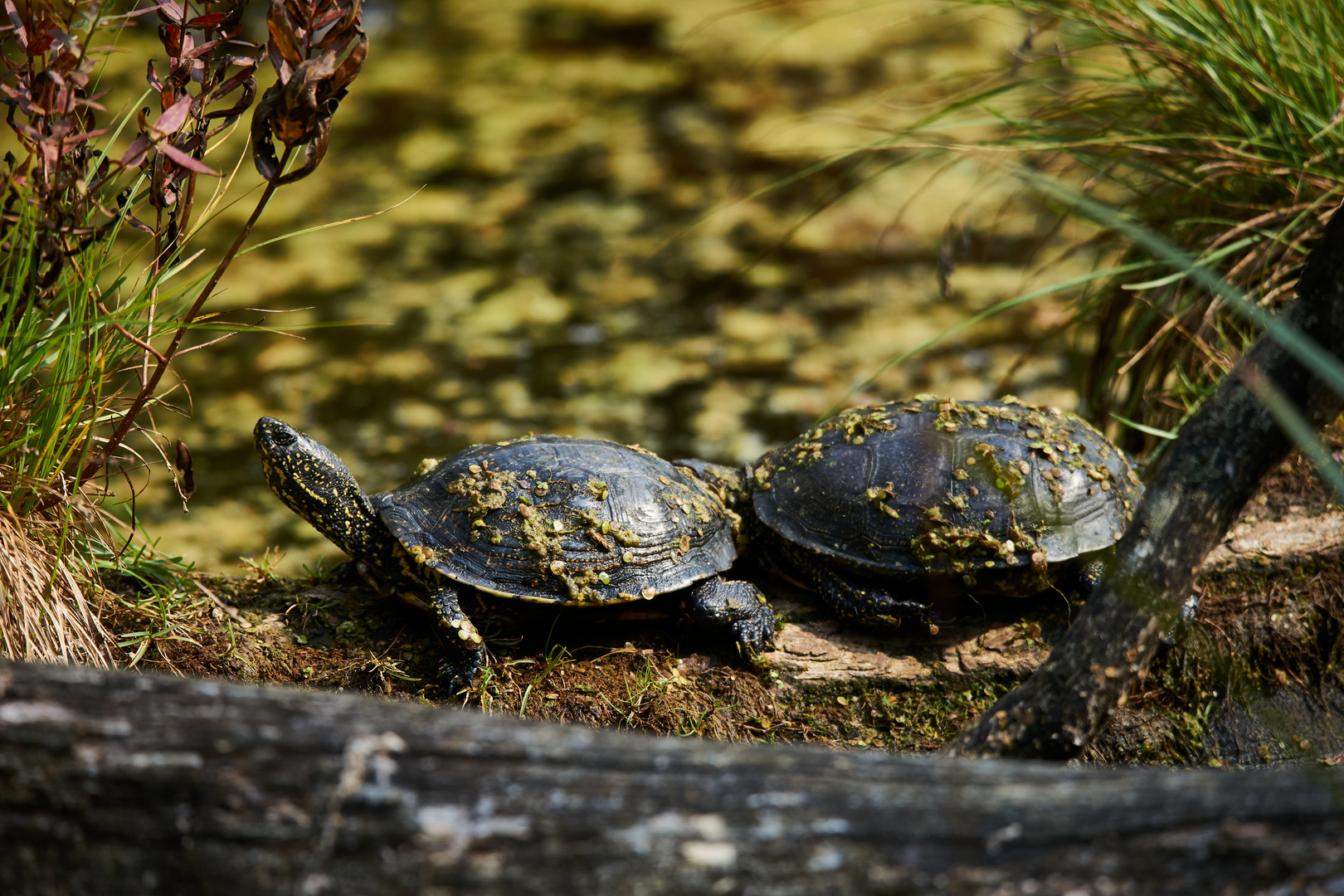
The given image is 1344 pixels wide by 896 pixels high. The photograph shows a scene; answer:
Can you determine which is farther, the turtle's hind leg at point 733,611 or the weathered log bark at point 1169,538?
the turtle's hind leg at point 733,611

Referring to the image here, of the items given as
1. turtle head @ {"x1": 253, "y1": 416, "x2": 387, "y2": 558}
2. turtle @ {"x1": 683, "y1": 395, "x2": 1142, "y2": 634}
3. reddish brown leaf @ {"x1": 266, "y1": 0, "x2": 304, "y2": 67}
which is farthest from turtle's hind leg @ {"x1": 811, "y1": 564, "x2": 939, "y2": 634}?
reddish brown leaf @ {"x1": 266, "y1": 0, "x2": 304, "y2": 67}

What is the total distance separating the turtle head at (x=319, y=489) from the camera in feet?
7.87

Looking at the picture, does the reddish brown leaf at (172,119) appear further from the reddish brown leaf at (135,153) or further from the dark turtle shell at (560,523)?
the dark turtle shell at (560,523)

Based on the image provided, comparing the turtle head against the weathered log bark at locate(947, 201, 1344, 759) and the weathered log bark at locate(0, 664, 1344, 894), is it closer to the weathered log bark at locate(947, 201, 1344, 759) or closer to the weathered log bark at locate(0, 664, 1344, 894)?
the weathered log bark at locate(0, 664, 1344, 894)

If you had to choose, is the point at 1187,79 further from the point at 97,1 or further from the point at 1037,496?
the point at 97,1

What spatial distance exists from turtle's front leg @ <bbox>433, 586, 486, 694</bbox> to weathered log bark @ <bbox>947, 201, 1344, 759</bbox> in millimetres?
1065

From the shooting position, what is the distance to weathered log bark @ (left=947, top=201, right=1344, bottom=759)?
1.68 metres

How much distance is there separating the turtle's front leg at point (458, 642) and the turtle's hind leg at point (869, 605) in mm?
837

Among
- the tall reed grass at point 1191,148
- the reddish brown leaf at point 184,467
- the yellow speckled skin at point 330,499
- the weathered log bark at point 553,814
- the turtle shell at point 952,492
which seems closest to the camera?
the weathered log bark at point 553,814

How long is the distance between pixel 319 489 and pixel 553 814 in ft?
4.51

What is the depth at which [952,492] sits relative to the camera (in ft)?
7.61

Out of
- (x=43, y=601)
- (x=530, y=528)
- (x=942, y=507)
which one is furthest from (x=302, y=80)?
(x=942, y=507)

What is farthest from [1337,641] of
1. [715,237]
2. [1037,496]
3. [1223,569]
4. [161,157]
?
[715,237]

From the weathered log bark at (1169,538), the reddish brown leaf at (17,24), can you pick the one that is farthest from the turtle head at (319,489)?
the weathered log bark at (1169,538)
